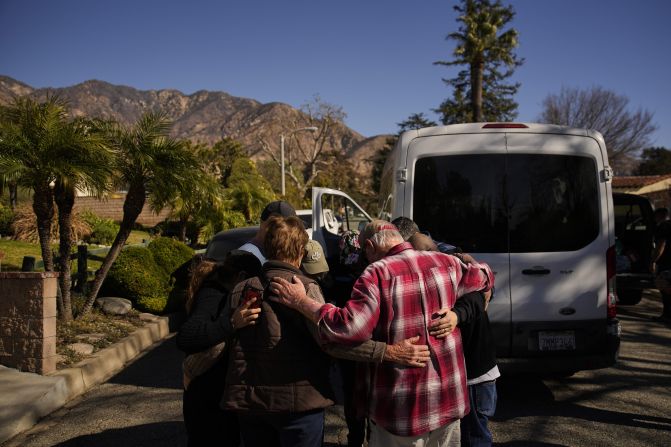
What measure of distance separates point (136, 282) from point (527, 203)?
22.4ft

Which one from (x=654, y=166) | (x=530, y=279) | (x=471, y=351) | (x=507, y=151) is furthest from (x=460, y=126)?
(x=654, y=166)

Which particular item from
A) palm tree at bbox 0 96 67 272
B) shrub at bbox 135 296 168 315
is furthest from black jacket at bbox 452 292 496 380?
shrub at bbox 135 296 168 315

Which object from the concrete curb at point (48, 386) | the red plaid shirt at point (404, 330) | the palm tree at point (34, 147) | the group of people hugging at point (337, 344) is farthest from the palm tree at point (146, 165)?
the red plaid shirt at point (404, 330)

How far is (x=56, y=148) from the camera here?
726 cm

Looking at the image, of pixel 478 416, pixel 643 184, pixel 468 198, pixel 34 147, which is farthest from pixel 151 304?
pixel 643 184

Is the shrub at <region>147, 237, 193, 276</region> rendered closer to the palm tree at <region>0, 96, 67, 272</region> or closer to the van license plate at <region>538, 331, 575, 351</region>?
the palm tree at <region>0, 96, 67, 272</region>

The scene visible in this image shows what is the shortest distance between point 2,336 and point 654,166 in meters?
60.2

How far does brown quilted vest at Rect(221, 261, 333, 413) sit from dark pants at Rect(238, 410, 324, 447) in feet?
0.19

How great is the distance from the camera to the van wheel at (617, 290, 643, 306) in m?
11.5

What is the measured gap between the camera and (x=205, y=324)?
270cm

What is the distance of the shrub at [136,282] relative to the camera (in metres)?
9.46

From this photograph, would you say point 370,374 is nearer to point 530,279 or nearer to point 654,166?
point 530,279

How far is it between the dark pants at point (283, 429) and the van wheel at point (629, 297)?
10614 millimetres

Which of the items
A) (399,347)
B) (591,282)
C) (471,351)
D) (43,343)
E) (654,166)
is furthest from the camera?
(654,166)
